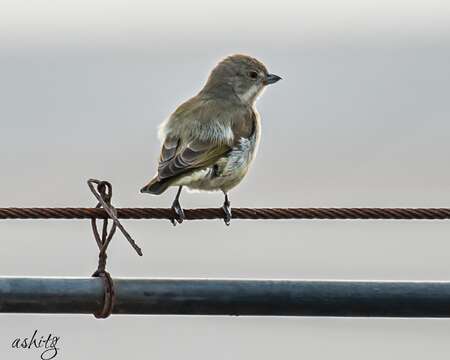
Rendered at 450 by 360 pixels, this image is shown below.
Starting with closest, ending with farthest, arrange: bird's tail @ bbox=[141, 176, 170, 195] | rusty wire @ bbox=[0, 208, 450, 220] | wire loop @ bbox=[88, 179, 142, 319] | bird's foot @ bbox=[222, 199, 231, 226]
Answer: wire loop @ bbox=[88, 179, 142, 319]
rusty wire @ bbox=[0, 208, 450, 220]
bird's foot @ bbox=[222, 199, 231, 226]
bird's tail @ bbox=[141, 176, 170, 195]

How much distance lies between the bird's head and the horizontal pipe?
5165 millimetres

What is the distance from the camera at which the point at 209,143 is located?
760cm

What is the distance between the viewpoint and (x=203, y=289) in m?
4.14

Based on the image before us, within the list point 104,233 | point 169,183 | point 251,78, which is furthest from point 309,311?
point 251,78

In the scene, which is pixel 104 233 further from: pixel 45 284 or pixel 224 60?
pixel 224 60

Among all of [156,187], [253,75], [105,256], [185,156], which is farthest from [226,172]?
[105,256]

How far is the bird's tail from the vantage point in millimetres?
6721

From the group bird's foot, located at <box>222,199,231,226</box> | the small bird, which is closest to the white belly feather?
the small bird

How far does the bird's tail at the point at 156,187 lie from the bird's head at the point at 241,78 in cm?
250

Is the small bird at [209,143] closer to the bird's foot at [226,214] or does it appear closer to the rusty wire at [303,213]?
the bird's foot at [226,214]

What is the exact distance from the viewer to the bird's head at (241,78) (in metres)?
9.30

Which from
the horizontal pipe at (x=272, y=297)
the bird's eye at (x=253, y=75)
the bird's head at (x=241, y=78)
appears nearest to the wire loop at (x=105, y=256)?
the horizontal pipe at (x=272, y=297)

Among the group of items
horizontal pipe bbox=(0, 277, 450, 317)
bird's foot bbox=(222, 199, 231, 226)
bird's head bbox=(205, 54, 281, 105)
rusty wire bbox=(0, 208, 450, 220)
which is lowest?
horizontal pipe bbox=(0, 277, 450, 317)

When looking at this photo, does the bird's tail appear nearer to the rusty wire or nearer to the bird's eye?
the rusty wire
